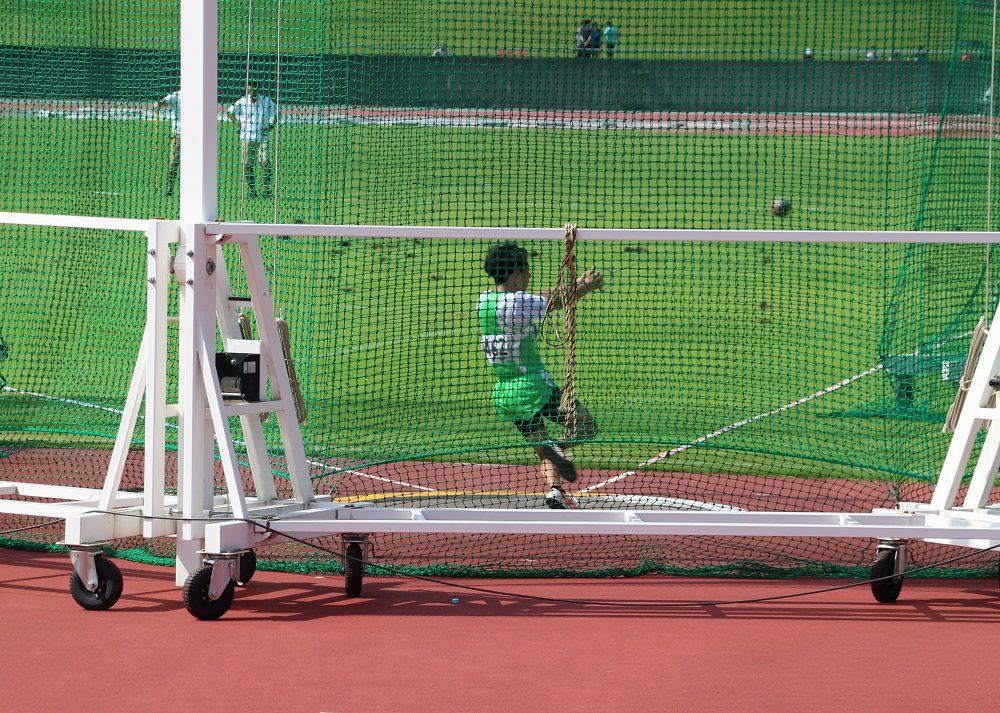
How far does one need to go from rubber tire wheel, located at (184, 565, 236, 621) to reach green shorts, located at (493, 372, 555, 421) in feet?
8.83

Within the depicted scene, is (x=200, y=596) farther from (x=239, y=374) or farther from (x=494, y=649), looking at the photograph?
(x=494, y=649)

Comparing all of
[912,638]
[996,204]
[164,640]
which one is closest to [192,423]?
[164,640]

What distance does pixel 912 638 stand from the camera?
557 centimetres

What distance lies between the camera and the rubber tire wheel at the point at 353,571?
6074mm

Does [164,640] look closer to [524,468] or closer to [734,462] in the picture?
[524,468]

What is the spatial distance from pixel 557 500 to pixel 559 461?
1.32ft

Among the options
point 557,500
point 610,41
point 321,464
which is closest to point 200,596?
point 557,500

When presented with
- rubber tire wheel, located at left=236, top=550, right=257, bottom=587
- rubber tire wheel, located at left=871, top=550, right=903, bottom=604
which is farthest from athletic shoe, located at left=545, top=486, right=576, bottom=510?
rubber tire wheel, located at left=236, top=550, right=257, bottom=587

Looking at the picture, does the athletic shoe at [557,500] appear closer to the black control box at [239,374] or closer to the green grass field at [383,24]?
the black control box at [239,374]

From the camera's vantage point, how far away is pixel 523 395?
25.6ft

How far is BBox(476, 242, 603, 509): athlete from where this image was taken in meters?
7.61

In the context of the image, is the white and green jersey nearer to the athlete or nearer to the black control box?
the athlete

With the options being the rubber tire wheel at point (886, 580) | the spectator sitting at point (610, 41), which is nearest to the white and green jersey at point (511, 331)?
the rubber tire wheel at point (886, 580)

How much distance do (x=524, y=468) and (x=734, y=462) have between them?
1678mm
